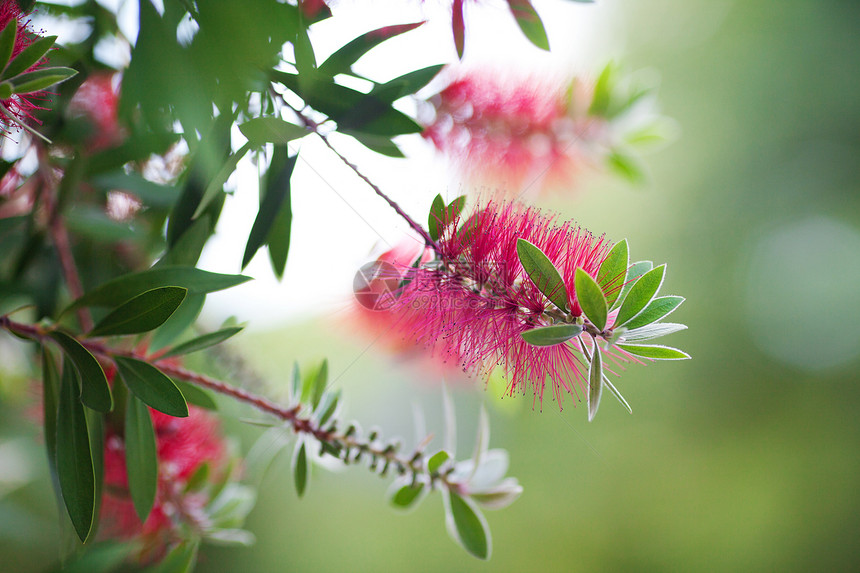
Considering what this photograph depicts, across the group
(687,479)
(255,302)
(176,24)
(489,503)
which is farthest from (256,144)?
(687,479)

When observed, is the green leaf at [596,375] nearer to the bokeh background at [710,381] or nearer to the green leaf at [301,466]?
the green leaf at [301,466]

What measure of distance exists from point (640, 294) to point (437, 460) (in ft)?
0.80

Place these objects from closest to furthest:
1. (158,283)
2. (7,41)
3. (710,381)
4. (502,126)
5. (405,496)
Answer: (7,41)
(158,283)
(405,496)
(502,126)
(710,381)

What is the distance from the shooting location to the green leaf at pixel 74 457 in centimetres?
37

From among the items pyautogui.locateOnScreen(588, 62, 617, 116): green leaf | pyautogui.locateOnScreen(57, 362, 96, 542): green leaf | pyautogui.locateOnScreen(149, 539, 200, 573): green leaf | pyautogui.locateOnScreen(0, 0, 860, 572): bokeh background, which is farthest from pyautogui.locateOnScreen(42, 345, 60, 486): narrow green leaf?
pyautogui.locateOnScreen(0, 0, 860, 572): bokeh background

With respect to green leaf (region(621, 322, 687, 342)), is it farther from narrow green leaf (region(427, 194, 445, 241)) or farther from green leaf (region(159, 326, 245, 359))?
green leaf (region(159, 326, 245, 359))

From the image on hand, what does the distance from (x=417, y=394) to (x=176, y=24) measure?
1.60 meters

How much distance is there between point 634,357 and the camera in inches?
13.4

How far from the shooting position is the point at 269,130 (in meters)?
0.33

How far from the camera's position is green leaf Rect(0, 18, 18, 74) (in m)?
0.28

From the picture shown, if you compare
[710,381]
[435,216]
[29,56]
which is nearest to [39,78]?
[29,56]

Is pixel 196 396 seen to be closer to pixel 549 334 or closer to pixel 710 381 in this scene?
pixel 549 334

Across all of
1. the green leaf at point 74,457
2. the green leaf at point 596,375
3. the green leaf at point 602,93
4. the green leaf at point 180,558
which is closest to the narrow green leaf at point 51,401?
the green leaf at point 74,457

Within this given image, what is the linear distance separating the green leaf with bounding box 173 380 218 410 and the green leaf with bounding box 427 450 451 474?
0.19 metres
